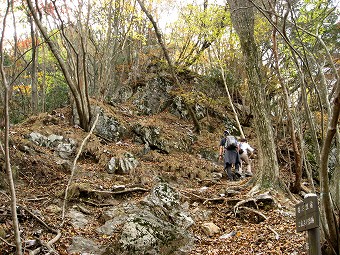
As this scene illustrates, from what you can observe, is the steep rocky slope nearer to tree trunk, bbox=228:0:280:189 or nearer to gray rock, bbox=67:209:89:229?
gray rock, bbox=67:209:89:229

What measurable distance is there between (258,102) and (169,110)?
9.18 meters

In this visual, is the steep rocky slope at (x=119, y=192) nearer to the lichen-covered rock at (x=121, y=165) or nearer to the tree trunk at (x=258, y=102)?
the lichen-covered rock at (x=121, y=165)

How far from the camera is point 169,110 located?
16516 mm

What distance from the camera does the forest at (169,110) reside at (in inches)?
182

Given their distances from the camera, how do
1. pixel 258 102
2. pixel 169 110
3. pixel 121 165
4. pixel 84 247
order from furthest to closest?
1. pixel 169 110
2. pixel 121 165
3. pixel 258 102
4. pixel 84 247

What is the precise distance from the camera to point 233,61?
15.8 metres

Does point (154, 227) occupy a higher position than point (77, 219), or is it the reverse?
point (77, 219)

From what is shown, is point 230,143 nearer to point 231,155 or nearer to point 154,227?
point 231,155

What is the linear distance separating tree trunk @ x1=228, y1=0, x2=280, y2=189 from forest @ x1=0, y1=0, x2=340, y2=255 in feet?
0.08

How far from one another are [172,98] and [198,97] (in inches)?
85.3

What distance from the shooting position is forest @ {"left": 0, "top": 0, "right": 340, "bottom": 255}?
4633 millimetres

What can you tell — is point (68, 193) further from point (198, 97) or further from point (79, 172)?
point (198, 97)

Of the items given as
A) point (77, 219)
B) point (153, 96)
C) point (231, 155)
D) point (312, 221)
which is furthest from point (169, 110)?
point (312, 221)

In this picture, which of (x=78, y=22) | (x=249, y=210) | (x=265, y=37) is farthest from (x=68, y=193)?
(x=265, y=37)
